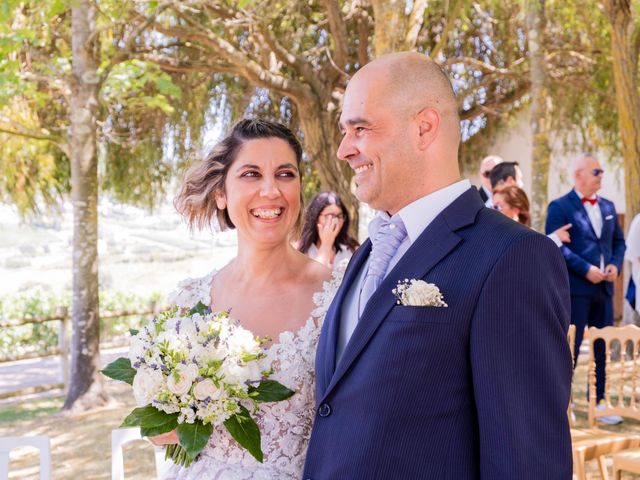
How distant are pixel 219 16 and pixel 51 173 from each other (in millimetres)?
4862

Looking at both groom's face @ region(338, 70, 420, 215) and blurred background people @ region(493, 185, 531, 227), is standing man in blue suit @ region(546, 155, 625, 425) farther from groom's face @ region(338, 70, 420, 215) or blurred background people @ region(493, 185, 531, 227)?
groom's face @ region(338, 70, 420, 215)

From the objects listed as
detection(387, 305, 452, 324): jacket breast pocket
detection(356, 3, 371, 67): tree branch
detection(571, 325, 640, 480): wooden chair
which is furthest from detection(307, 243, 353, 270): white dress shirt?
detection(356, 3, 371, 67): tree branch

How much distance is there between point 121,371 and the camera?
256 centimetres

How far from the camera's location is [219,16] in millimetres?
11359

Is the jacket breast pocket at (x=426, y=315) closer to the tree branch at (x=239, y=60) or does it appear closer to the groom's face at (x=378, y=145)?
the groom's face at (x=378, y=145)

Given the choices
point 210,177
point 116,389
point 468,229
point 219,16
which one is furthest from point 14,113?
point 468,229

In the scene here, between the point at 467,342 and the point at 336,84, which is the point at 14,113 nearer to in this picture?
the point at 336,84

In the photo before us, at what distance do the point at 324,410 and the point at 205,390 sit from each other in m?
0.46

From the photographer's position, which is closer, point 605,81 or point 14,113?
point 14,113

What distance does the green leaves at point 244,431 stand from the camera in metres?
2.49

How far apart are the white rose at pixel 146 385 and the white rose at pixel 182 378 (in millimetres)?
39

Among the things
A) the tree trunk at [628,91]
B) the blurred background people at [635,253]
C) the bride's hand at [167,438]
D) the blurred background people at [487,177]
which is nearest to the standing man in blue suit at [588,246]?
the blurred background people at [635,253]

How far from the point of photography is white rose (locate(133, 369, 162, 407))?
7.77 ft

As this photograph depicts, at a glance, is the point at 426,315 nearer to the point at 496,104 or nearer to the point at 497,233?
the point at 497,233
